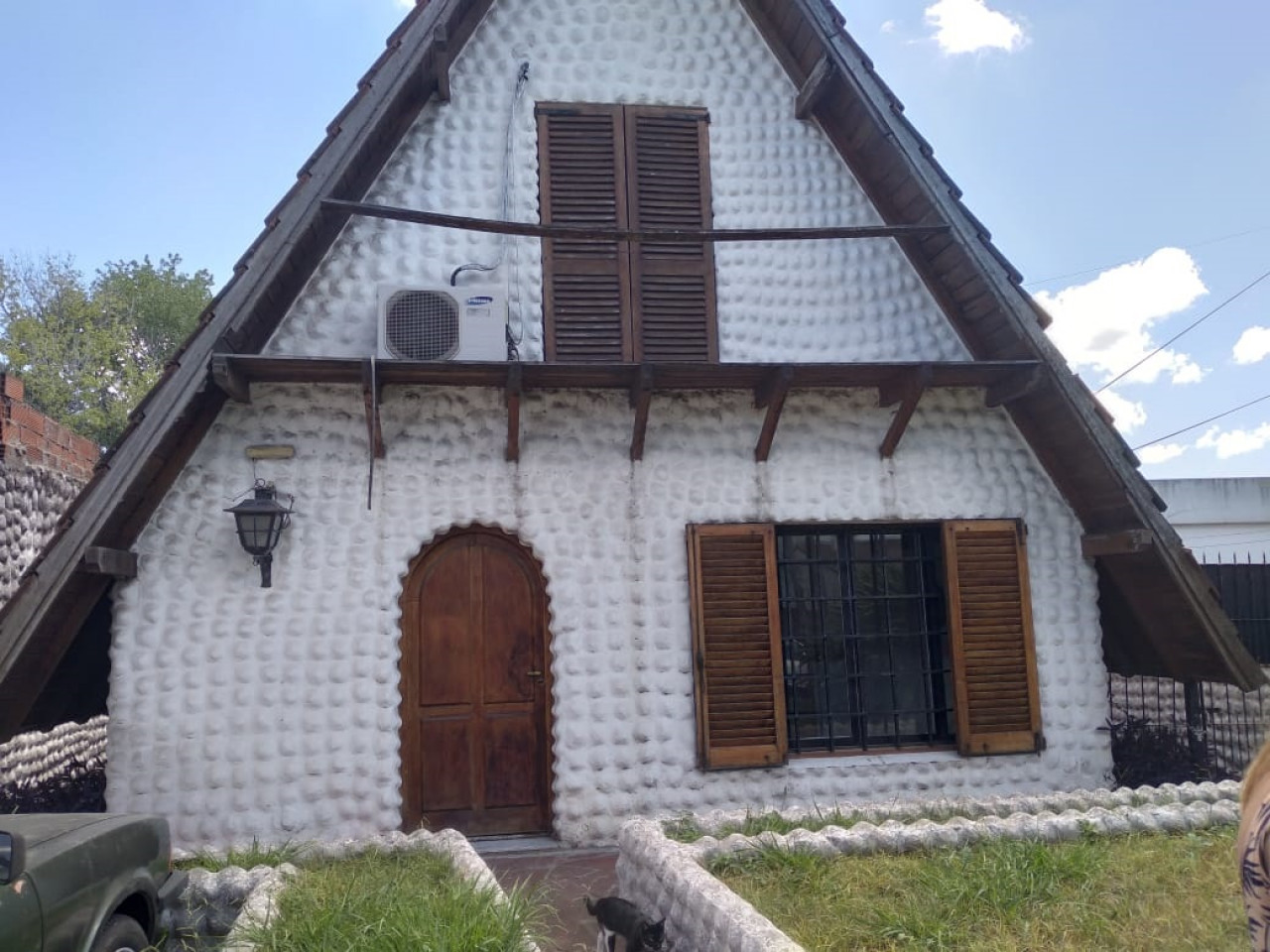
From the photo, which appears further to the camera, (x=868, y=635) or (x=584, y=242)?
(x=584, y=242)

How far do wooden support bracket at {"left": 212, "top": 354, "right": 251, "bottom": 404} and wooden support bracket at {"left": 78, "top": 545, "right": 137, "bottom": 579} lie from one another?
1.18 meters

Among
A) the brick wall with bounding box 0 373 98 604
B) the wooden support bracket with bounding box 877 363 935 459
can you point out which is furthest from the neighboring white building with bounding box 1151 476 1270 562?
the brick wall with bounding box 0 373 98 604

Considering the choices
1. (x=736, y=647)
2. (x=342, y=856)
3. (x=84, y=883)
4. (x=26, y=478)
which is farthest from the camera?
(x=26, y=478)

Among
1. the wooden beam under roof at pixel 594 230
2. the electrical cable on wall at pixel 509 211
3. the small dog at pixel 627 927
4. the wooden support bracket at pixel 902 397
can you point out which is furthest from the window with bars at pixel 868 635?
the small dog at pixel 627 927

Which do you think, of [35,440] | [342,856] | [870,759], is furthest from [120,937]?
[35,440]

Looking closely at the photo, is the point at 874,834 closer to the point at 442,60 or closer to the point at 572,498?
the point at 572,498

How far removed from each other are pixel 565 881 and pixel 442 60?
5512 millimetres

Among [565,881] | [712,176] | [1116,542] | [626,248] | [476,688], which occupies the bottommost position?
[565,881]

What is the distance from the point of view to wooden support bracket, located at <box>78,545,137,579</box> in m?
5.68

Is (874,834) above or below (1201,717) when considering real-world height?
below

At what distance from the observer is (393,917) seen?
381 cm

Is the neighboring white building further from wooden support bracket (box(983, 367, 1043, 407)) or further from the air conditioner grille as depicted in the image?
the air conditioner grille

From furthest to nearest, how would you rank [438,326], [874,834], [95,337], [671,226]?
[95,337] < [671,226] < [438,326] < [874,834]

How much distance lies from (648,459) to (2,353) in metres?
24.3
